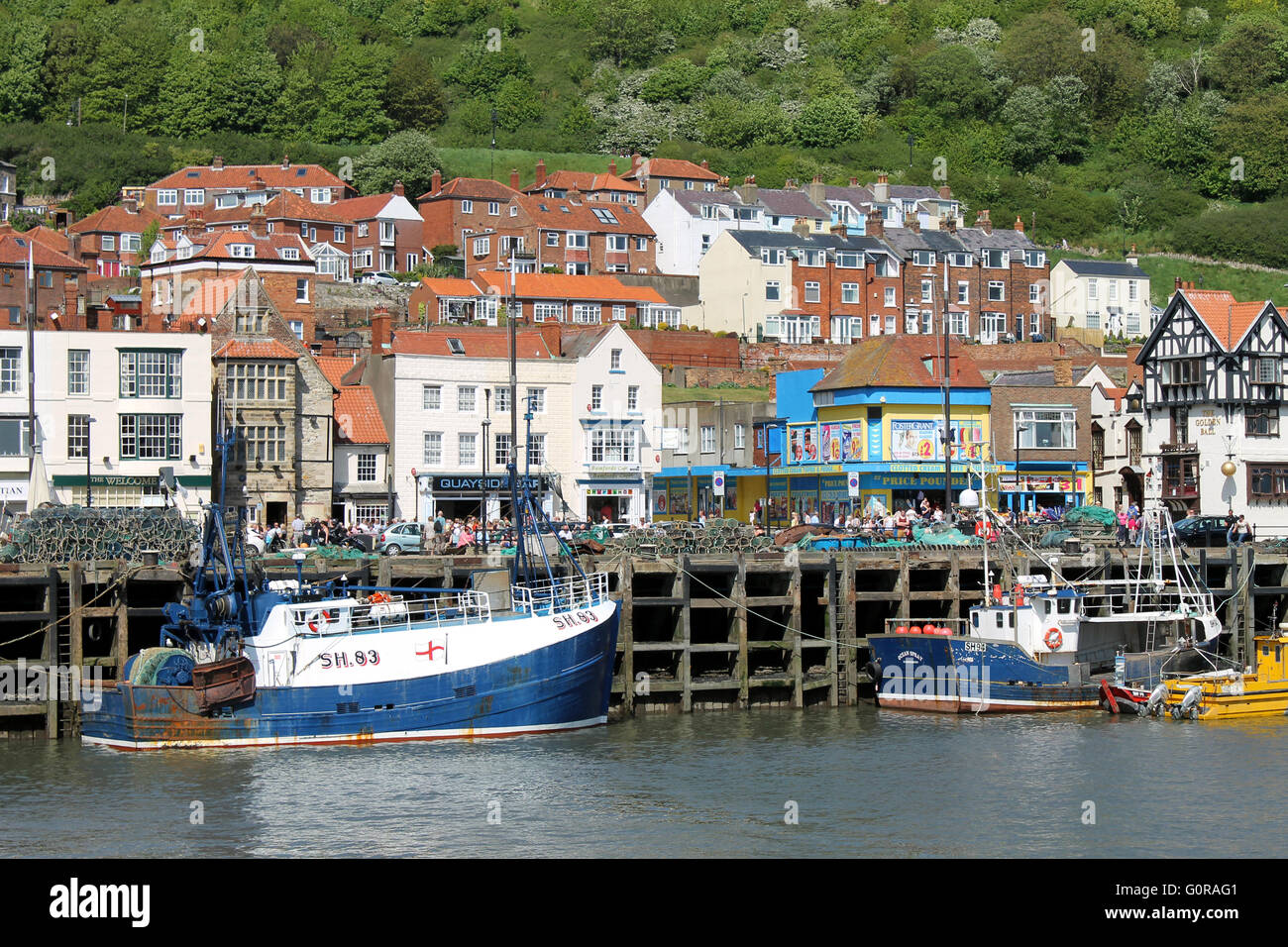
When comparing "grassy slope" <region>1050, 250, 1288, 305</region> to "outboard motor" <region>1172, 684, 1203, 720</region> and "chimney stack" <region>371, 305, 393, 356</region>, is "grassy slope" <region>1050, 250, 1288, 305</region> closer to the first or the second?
"chimney stack" <region>371, 305, 393, 356</region>

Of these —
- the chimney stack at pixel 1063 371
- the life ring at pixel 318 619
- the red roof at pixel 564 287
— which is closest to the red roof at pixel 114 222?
the red roof at pixel 564 287

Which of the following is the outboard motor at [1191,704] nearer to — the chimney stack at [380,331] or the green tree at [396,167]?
the chimney stack at [380,331]

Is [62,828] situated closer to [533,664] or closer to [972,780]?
[533,664]

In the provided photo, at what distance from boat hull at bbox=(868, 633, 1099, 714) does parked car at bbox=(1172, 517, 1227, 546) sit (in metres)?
11.8

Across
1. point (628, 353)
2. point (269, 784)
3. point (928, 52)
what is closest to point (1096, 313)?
point (628, 353)

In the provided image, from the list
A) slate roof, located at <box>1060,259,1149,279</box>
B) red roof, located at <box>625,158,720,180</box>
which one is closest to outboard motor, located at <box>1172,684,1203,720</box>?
slate roof, located at <box>1060,259,1149,279</box>

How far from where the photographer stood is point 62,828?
98.8 ft

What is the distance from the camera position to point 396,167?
137625mm

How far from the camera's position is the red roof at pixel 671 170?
132 metres

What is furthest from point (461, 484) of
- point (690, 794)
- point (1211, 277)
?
point (1211, 277)

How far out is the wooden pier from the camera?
1613 inches

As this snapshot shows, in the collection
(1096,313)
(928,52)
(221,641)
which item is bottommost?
(221,641)

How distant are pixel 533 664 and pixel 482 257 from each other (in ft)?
264
